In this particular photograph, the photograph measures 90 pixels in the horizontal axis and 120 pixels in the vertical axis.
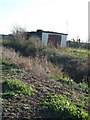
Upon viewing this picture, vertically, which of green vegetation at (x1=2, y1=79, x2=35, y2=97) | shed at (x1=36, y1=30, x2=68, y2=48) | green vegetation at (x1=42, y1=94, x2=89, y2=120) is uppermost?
shed at (x1=36, y1=30, x2=68, y2=48)

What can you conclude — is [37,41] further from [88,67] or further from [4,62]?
[4,62]

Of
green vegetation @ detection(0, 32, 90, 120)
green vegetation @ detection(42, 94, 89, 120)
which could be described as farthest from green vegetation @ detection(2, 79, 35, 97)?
green vegetation @ detection(42, 94, 89, 120)

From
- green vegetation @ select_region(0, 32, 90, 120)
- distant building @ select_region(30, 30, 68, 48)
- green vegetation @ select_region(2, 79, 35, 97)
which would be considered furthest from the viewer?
distant building @ select_region(30, 30, 68, 48)

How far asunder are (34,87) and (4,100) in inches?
73.0

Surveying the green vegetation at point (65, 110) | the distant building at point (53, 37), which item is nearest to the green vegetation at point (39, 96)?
the green vegetation at point (65, 110)

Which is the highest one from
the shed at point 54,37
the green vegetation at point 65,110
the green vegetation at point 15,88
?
the shed at point 54,37

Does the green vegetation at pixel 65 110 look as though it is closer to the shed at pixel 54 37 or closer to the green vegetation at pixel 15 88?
the green vegetation at pixel 15 88

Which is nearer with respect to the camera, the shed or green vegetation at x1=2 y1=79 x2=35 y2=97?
green vegetation at x1=2 y1=79 x2=35 y2=97

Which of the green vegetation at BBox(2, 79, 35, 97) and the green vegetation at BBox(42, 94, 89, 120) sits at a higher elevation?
the green vegetation at BBox(2, 79, 35, 97)

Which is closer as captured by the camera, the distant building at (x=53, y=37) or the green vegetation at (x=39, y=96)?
the green vegetation at (x=39, y=96)

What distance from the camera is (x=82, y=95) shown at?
32.5ft

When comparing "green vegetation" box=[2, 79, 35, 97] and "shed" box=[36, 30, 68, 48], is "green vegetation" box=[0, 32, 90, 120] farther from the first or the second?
"shed" box=[36, 30, 68, 48]

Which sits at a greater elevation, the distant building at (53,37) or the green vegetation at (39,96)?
the distant building at (53,37)

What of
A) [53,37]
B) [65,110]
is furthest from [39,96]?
[53,37]
